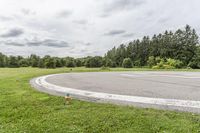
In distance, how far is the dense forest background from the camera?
2000 inches

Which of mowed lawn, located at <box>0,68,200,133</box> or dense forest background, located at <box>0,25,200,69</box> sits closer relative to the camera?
mowed lawn, located at <box>0,68,200,133</box>

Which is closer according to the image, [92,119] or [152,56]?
[92,119]

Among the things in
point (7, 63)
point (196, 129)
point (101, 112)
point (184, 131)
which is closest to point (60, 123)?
point (101, 112)

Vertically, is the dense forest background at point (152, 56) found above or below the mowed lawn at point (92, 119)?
above

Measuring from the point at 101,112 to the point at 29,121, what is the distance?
1591 mm

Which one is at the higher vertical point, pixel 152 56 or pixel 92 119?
pixel 152 56

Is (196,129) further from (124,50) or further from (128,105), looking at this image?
(124,50)

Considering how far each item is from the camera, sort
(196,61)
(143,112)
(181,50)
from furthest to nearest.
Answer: (181,50) → (196,61) → (143,112)

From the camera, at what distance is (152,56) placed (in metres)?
53.7

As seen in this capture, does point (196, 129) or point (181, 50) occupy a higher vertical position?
point (181, 50)

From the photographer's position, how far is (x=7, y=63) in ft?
197

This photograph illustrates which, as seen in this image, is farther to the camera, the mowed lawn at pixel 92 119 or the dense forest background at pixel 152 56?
the dense forest background at pixel 152 56

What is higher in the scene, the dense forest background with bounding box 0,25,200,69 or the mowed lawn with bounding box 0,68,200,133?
the dense forest background with bounding box 0,25,200,69

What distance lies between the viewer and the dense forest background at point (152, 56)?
50.8m
